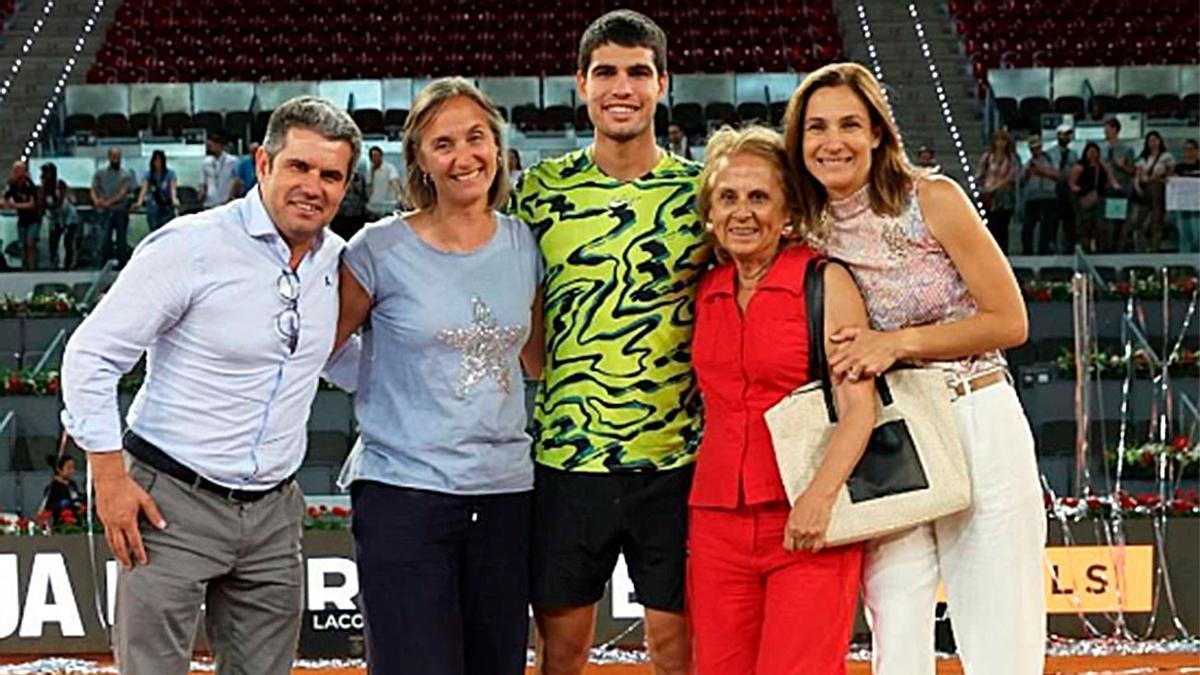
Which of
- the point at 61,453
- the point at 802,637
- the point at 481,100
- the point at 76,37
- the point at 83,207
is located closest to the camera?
the point at 802,637

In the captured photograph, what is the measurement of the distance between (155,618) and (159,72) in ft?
51.6

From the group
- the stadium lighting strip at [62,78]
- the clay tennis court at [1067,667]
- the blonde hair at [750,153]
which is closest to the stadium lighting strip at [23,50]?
the stadium lighting strip at [62,78]

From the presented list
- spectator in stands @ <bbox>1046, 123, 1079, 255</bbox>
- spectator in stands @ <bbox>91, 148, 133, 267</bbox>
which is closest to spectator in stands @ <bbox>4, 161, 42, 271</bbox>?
spectator in stands @ <bbox>91, 148, 133, 267</bbox>

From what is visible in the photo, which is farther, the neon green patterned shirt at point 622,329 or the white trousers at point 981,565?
the neon green patterned shirt at point 622,329

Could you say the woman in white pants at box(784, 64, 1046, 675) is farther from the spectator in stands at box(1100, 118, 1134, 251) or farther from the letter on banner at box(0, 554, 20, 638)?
the spectator in stands at box(1100, 118, 1134, 251)

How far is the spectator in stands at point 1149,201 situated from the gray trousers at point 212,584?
9.09m

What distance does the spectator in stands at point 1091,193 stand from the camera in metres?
12.1

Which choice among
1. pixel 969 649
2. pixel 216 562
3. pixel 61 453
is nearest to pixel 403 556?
pixel 216 562

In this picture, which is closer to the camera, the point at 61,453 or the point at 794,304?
the point at 794,304

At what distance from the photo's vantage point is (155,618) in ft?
12.6

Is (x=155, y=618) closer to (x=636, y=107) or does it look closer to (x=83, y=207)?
(x=636, y=107)

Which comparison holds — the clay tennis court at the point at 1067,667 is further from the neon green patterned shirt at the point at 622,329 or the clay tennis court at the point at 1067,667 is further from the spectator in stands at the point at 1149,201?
the spectator in stands at the point at 1149,201

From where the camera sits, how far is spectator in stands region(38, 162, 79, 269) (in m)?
12.2

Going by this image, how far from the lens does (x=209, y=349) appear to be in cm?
382
